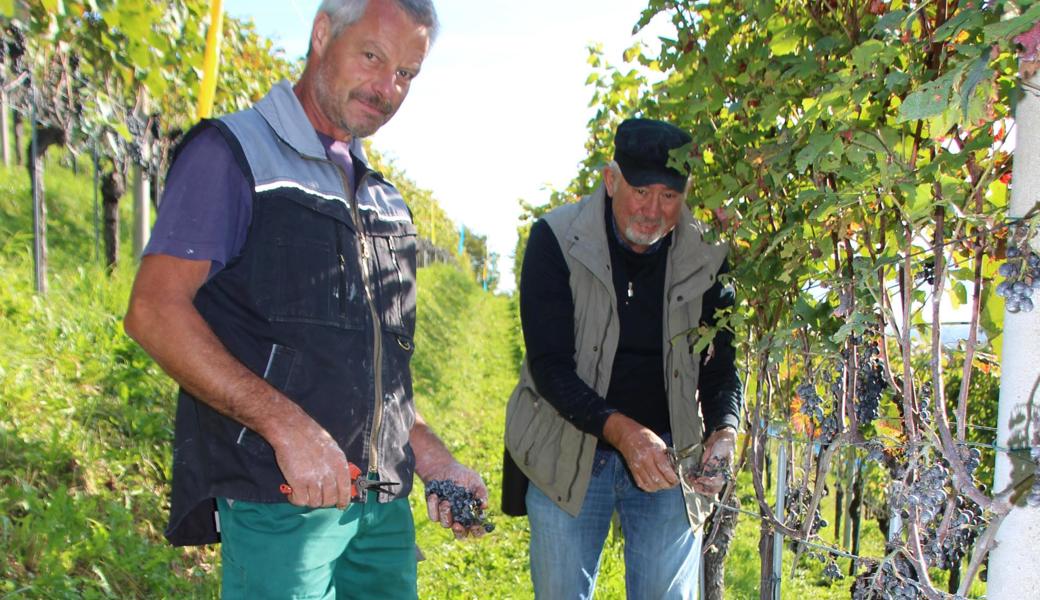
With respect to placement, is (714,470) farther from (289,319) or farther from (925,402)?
(289,319)

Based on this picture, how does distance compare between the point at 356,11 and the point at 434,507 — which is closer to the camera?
the point at 356,11

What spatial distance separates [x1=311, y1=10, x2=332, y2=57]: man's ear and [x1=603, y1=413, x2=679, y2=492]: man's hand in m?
1.22

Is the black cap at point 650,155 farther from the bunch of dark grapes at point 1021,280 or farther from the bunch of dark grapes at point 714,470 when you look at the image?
the bunch of dark grapes at point 1021,280

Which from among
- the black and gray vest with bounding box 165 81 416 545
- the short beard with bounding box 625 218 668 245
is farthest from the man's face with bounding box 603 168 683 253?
the black and gray vest with bounding box 165 81 416 545

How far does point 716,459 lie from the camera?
252cm

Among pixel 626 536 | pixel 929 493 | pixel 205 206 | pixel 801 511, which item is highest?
pixel 205 206

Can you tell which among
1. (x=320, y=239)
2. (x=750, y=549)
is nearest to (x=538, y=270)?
(x=320, y=239)

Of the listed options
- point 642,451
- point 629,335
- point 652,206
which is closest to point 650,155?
point 652,206

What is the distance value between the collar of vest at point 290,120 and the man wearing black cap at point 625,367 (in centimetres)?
91

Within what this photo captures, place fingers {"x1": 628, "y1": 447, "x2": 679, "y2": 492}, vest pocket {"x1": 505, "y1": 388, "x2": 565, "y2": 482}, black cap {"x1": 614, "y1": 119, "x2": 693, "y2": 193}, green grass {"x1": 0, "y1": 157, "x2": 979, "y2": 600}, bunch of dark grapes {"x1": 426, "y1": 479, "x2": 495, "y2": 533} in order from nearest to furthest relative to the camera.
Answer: bunch of dark grapes {"x1": 426, "y1": 479, "x2": 495, "y2": 533} → fingers {"x1": 628, "y1": 447, "x2": 679, "y2": 492} → black cap {"x1": 614, "y1": 119, "x2": 693, "y2": 193} → vest pocket {"x1": 505, "y1": 388, "x2": 565, "y2": 482} → green grass {"x1": 0, "y1": 157, "x2": 979, "y2": 600}

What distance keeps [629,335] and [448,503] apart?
823 millimetres

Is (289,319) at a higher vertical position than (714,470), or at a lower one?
higher

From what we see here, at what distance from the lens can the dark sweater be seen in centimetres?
255

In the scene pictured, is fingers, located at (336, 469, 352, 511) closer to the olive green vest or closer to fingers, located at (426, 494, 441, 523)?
fingers, located at (426, 494, 441, 523)
